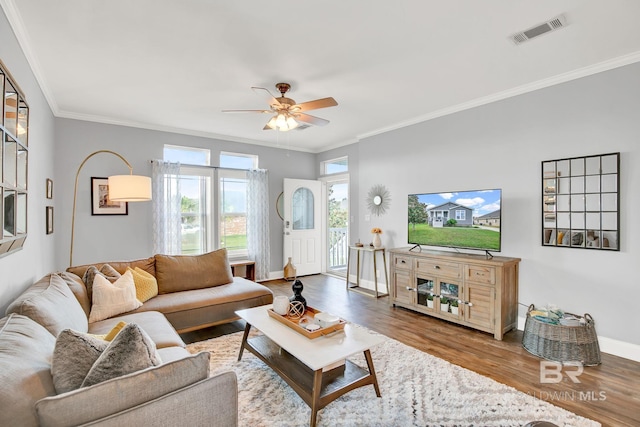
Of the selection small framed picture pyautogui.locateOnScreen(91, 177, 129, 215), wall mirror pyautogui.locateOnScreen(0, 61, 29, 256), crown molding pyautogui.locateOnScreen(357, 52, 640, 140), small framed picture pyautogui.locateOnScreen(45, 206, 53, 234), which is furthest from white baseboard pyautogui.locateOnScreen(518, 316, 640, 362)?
small framed picture pyautogui.locateOnScreen(91, 177, 129, 215)

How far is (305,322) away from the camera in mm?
2377

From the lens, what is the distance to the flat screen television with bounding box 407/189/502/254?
339 centimetres

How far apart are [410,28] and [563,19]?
1034 millimetres

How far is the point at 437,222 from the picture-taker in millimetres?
3898

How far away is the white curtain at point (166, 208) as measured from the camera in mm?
4645

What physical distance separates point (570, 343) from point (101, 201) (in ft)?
18.6

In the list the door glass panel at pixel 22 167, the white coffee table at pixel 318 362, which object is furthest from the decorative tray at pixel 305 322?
the door glass panel at pixel 22 167

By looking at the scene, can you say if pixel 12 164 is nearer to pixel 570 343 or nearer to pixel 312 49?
pixel 312 49

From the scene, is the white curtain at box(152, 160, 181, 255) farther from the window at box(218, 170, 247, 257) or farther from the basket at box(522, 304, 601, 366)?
the basket at box(522, 304, 601, 366)

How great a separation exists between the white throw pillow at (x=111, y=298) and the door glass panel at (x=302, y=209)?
3543mm

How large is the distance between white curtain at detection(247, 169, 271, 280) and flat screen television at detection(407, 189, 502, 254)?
8.83ft

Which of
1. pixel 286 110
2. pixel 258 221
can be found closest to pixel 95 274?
pixel 286 110

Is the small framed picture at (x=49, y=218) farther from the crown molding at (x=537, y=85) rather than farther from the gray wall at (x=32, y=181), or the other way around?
the crown molding at (x=537, y=85)

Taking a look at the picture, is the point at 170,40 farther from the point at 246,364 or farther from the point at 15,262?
the point at 246,364
